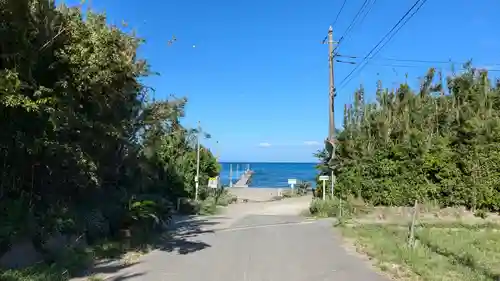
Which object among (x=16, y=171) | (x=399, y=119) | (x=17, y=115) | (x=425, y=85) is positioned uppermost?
(x=425, y=85)

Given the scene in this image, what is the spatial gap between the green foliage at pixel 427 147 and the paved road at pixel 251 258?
7160mm

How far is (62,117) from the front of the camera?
30.3ft

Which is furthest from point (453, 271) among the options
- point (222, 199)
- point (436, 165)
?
point (222, 199)

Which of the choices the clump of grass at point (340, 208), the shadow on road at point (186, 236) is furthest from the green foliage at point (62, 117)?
the clump of grass at point (340, 208)

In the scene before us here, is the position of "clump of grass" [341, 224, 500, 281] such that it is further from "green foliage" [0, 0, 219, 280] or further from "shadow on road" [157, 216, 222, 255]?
"green foliage" [0, 0, 219, 280]

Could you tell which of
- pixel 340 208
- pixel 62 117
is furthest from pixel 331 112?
pixel 62 117

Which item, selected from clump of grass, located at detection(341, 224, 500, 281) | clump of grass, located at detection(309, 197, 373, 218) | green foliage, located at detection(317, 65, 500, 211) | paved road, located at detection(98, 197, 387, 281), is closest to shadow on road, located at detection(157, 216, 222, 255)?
paved road, located at detection(98, 197, 387, 281)

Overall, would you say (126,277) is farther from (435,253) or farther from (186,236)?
(435,253)

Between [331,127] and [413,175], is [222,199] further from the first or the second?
[413,175]

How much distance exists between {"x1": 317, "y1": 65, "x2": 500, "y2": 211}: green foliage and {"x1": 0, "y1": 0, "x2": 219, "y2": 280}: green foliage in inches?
542

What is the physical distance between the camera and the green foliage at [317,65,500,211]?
21.2 metres

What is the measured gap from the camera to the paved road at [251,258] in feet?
30.9

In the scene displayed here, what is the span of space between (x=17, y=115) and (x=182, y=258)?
4718 mm

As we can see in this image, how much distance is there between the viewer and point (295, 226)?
19.5 meters
